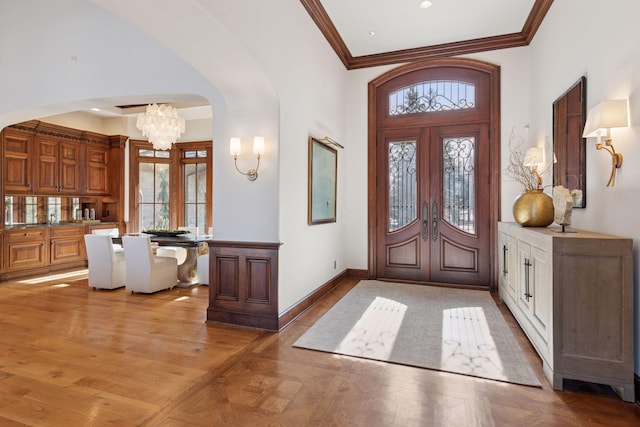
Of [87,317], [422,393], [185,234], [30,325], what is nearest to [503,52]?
[422,393]

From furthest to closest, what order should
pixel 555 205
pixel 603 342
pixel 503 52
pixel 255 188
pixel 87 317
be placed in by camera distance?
1. pixel 503 52
2. pixel 87 317
3. pixel 255 188
4. pixel 555 205
5. pixel 603 342

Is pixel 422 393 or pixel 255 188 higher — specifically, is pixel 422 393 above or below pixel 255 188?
below

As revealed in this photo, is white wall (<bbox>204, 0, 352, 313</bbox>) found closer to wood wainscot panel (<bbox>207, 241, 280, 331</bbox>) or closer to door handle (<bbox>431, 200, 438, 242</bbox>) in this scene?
wood wainscot panel (<bbox>207, 241, 280, 331</bbox>)

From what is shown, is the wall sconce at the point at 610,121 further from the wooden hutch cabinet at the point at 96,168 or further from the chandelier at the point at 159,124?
the wooden hutch cabinet at the point at 96,168

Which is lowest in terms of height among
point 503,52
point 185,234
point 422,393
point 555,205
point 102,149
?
point 422,393

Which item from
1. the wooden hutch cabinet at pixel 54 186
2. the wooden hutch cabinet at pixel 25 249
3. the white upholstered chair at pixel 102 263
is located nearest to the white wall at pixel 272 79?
the wooden hutch cabinet at pixel 54 186

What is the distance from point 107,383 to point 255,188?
204 centimetres

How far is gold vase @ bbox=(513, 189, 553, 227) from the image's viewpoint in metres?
3.17

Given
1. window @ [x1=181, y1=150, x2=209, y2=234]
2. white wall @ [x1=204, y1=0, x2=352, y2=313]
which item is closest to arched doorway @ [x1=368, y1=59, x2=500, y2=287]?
white wall @ [x1=204, y1=0, x2=352, y2=313]

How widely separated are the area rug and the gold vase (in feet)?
3.61

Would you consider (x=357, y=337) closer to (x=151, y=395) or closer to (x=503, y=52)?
(x=151, y=395)

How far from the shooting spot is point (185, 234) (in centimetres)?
578

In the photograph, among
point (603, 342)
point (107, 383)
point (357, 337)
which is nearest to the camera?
point (603, 342)

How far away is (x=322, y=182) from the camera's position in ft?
15.5
